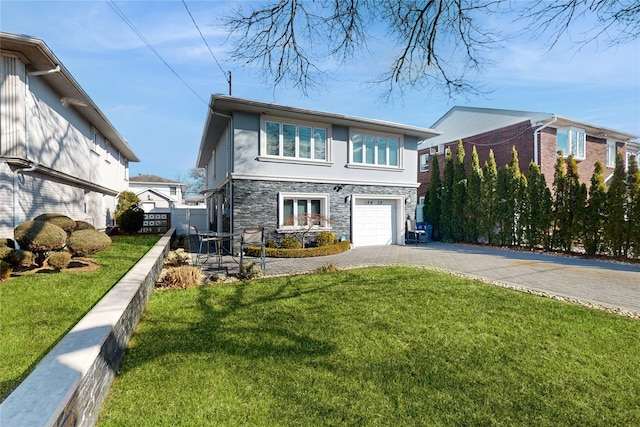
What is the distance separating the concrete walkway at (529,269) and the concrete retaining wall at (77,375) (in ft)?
15.1

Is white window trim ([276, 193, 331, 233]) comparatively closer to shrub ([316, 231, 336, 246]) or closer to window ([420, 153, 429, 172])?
shrub ([316, 231, 336, 246])

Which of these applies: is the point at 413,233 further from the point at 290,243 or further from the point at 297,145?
the point at 297,145

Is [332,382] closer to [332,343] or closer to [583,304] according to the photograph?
[332,343]

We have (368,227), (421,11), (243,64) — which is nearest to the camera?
(421,11)

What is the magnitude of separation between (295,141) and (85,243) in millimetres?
7569

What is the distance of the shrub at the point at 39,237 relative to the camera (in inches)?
232

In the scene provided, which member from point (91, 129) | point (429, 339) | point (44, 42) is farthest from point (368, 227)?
point (91, 129)

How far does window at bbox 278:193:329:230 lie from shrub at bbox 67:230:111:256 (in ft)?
18.9

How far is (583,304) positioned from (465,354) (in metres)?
3.35

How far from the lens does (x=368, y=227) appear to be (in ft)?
45.0

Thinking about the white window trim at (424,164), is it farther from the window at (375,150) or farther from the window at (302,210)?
the window at (302,210)

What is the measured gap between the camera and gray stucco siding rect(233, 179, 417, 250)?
10859 mm

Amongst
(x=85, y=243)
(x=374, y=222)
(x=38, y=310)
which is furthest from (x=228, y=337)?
(x=374, y=222)

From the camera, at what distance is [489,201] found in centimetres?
1409
